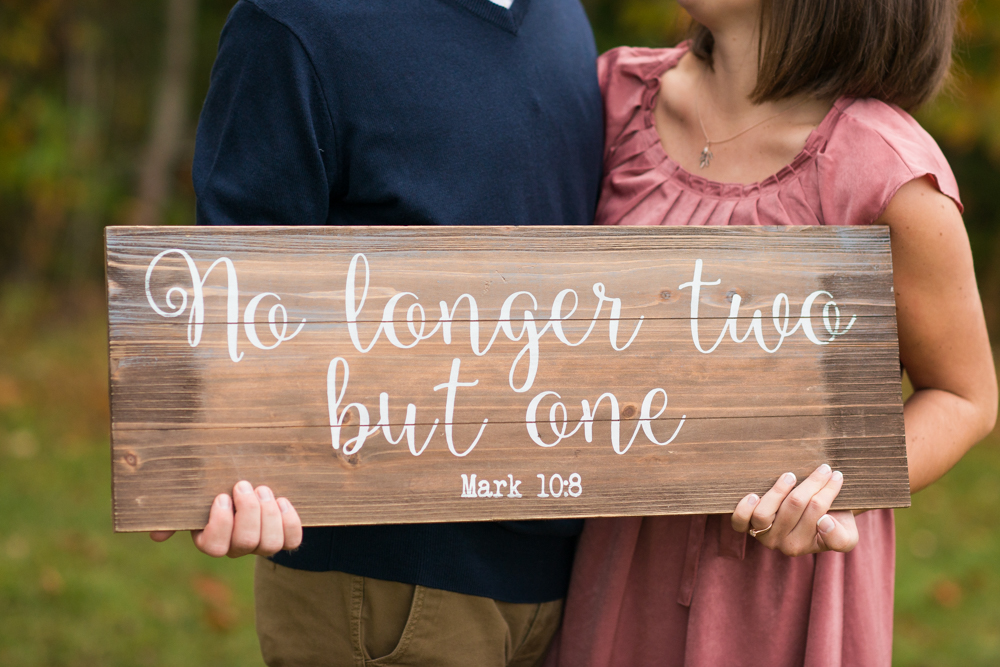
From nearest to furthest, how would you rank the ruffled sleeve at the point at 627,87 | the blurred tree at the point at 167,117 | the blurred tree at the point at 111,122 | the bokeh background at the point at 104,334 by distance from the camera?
the ruffled sleeve at the point at 627,87
the bokeh background at the point at 104,334
the blurred tree at the point at 111,122
the blurred tree at the point at 167,117

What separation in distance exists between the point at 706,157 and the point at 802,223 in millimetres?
229

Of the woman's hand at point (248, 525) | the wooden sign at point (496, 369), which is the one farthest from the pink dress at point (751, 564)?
the woman's hand at point (248, 525)

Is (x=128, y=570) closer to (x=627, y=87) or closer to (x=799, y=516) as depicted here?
(x=627, y=87)

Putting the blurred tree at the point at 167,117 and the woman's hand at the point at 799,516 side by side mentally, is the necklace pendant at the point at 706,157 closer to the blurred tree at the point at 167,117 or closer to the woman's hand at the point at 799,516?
the woman's hand at the point at 799,516

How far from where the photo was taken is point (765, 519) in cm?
137

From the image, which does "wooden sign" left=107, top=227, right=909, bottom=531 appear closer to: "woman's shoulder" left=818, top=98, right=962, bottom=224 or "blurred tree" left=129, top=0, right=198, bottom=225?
"woman's shoulder" left=818, top=98, right=962, bottom=224

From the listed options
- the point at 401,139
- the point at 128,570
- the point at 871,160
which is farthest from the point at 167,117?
the point at 871,160

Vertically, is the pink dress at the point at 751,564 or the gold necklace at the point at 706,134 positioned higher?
the gold necklace at the point at 706,134

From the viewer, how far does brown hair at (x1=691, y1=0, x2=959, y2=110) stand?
146 centimetres

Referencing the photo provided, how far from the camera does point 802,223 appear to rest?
A: 58.5 inches

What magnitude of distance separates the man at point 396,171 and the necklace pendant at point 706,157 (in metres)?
0.23

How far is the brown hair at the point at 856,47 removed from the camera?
146 centimetres

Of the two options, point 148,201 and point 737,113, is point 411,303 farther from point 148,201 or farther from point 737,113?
point 148,201

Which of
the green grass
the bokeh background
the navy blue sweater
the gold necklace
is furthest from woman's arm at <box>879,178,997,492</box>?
the green grass
